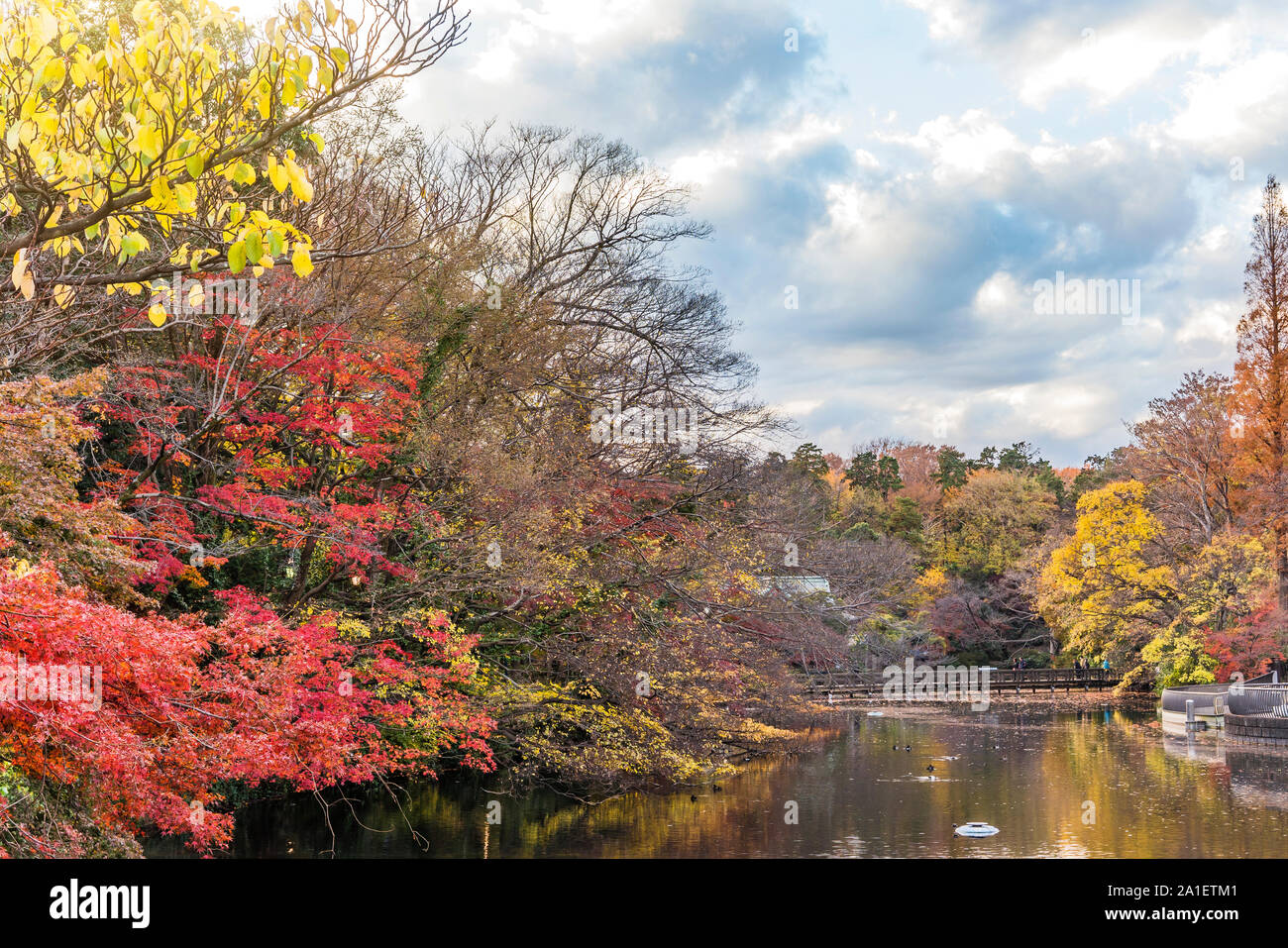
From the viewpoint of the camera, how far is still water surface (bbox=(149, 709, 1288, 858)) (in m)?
16.0

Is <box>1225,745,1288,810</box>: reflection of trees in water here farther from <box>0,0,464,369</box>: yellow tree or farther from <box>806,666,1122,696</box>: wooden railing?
<box>0,0,464,369</box>: yellow tree

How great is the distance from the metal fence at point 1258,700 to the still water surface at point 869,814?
336cm

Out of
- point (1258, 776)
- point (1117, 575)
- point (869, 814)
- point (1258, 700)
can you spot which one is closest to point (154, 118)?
point (869, 814)

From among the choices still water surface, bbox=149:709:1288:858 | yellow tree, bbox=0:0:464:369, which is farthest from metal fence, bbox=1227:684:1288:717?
yellow tree, bbox=0:0:464:369

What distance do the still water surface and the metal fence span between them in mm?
3364

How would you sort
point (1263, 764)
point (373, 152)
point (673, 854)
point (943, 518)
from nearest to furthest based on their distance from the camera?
point (673, 854)
point (373, 152)
point (1263, 764)
point (943, 518)

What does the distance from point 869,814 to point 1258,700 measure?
18300 mm

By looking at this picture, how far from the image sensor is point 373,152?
57.5 ft

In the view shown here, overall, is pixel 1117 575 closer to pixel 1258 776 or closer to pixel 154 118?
pixel 1258 776

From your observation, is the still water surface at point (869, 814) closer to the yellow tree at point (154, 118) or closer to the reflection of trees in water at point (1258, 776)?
the reflection of trees in water at point (1258, 776)

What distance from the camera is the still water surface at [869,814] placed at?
16.0 meters
